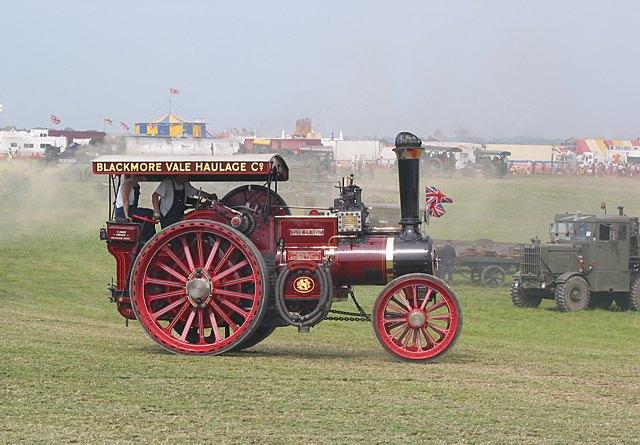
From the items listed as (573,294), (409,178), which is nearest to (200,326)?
(409,178)

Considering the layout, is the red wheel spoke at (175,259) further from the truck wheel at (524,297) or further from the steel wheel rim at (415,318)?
the truck wheel at (524,297)

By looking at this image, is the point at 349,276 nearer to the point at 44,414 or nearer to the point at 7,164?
the point at 44,414

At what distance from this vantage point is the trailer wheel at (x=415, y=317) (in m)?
13.5

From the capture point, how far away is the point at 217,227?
1345 cm

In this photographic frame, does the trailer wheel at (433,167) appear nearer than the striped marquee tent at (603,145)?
Yes

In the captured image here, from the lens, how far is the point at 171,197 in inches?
553

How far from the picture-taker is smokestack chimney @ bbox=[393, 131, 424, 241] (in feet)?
44.7

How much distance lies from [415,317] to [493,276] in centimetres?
2148

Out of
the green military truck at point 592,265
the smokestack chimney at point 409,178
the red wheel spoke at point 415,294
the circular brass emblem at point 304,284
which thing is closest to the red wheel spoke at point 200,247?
the circular brass emblem at point 304,284

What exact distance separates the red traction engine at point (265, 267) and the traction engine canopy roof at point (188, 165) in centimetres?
1

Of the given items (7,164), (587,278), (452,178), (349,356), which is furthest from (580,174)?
(349,356)

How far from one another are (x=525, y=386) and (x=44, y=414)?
4843 mm

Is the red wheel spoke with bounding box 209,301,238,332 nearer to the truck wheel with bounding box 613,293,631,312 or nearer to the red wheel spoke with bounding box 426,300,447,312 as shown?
the red wheel spoke with bounding box 426,300,447,312

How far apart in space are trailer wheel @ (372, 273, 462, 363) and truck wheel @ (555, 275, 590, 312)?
1513 centimetres
